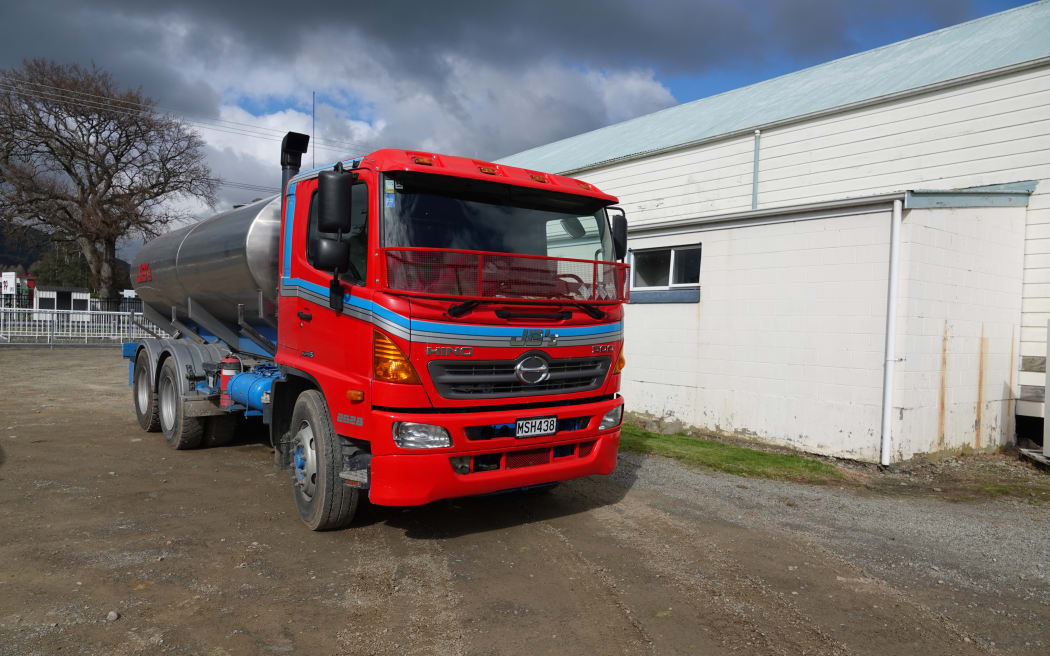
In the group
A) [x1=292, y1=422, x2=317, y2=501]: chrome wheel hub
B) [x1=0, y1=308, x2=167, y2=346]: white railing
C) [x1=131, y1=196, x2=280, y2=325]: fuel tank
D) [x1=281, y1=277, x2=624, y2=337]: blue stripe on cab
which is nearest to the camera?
[x1=281, y1=277, x2=624, y2=337]: blue stripe on cab

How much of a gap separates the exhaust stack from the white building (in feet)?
18.4

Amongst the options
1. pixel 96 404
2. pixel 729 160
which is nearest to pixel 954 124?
pixel 729 160

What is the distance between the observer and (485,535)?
559cm

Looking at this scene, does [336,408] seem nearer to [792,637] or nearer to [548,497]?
[548,497]

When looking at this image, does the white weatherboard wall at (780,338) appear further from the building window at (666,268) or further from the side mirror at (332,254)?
the side mirror at (332,254)

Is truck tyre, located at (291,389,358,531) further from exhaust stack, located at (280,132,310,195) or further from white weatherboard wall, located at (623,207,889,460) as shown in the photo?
white weatherboard wall, located at (623,207,889,460)

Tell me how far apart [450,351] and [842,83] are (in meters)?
14.0

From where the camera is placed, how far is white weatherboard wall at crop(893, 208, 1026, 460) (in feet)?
28.1

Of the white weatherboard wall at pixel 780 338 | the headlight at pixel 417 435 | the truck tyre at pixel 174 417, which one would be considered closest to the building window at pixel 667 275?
the white weatherboard wall at pixel 780 338

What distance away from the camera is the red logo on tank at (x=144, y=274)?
9821 mm

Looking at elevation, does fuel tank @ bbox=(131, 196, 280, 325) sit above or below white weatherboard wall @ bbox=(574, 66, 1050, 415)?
below

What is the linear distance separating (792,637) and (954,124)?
11.3 m

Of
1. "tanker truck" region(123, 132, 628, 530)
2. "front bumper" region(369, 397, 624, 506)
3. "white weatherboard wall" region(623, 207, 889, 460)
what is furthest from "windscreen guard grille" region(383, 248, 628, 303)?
"white weatherboard wall" region(623, 207, 889, 460)

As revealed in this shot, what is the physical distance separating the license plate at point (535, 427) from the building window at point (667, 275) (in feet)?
20.3
